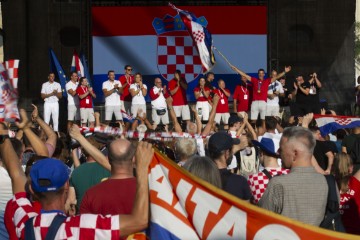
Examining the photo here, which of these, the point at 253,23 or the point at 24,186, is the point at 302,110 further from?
the point at 24,186

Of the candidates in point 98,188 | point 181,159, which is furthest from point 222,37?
point 98,188

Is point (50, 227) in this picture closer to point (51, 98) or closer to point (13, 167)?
point (13, 167)

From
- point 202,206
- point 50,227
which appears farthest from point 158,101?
point 50,227

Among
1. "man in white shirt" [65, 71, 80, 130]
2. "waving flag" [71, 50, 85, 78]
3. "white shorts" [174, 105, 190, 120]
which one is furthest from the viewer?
"white shorts" [174, 105, 190, 120]

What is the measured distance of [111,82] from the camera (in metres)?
20.9

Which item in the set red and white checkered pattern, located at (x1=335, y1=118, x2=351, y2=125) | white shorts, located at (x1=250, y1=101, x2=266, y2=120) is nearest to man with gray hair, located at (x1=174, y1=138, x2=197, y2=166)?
red and white checkered pattern, located at (x1=335, y1=118, x2=351, y2=125)

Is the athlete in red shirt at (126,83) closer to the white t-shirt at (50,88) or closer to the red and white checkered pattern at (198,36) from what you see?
the white t-shirt at (50,88)

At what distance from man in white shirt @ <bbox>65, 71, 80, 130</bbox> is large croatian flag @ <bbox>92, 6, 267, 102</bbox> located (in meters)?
1.81

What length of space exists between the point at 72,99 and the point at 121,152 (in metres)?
15.6

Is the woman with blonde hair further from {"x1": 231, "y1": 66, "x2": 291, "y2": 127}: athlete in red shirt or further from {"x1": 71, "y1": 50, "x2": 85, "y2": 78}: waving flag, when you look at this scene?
{"x1": 231, "y1": 66, "x2": 291, "y2": 127}: athlete in red shirt

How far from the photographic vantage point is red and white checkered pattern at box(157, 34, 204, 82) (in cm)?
2256

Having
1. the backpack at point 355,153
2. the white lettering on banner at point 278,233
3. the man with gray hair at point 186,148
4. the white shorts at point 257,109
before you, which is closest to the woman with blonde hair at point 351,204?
the man with gray hair at point 186,148

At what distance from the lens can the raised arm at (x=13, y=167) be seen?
4.80 metres

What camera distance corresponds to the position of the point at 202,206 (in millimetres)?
4453
